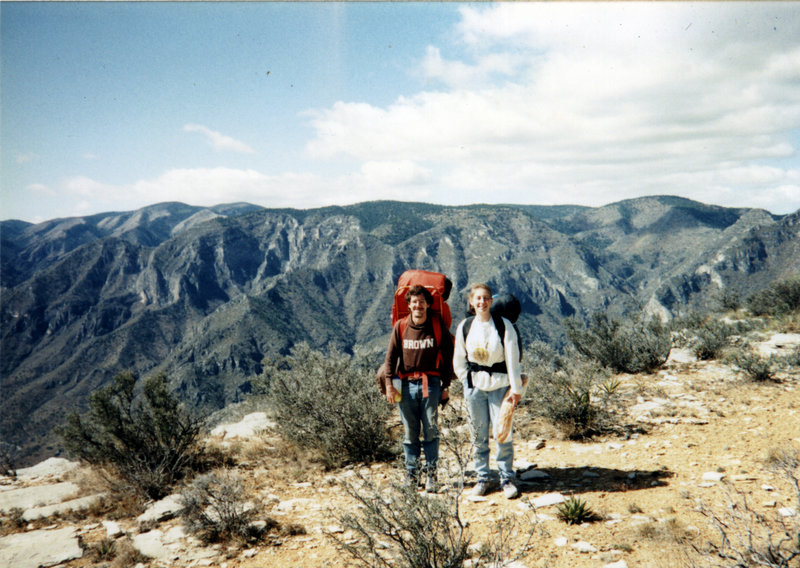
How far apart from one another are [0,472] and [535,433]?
9.44 metres

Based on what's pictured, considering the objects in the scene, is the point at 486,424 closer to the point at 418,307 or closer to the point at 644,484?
the point at 418,307

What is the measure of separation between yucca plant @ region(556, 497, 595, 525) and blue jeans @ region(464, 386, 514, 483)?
60 centimetres

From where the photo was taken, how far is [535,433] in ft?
18.1

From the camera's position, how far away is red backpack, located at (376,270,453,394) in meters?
4.12

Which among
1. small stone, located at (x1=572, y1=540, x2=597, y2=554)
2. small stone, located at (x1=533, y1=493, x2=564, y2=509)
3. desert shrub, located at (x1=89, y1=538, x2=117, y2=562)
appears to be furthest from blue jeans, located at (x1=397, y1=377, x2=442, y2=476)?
desert shrub, located at (x1=89, y1=538, x2=117, y2=562)

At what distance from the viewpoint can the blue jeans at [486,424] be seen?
379cm

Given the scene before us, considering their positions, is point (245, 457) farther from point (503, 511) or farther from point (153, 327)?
point (153, 327)

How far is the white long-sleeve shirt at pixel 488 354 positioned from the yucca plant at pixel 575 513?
0.96 meters

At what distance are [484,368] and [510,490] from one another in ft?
3.76

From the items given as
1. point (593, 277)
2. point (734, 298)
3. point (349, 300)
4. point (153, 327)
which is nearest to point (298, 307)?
point (349, 300)

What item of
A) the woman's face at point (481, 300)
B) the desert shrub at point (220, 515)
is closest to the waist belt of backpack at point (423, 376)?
the woman's face at point (481, 300)

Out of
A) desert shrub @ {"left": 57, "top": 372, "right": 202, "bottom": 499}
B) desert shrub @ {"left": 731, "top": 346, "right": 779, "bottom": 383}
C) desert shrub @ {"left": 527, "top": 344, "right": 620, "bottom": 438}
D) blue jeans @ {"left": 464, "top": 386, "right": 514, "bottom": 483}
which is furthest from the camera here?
desert shrub @ {"left": 731, "top": 346, "right": 779, "bottom": 383}

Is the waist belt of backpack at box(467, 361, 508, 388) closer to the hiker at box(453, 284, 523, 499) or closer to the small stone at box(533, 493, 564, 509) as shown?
the hiker at box(453, 284, 523, 499)

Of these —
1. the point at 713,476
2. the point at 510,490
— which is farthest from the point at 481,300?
the point at 713,476
